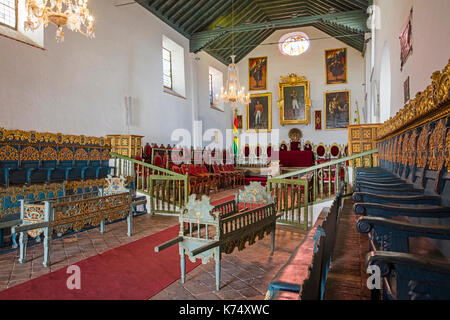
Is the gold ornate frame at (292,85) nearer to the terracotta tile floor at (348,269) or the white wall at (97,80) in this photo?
the white wall at (97,80)

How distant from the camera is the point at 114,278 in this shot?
284cm

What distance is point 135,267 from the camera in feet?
10.3

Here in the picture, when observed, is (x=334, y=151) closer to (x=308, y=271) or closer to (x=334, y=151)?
(x=334, y=151)

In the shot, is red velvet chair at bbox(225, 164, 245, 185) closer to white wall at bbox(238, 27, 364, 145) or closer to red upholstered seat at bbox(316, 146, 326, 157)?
white wall at bbox(238, 27, 364, 145)

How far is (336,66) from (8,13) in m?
13.3

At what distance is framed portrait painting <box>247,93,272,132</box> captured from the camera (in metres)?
15.5

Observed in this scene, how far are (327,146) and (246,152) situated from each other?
4092 mm

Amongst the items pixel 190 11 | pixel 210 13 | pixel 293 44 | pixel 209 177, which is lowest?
pixel 209 177

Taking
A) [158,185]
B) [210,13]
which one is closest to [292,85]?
[210,13]

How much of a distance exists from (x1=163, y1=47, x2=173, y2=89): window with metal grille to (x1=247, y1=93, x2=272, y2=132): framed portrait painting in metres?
5.57

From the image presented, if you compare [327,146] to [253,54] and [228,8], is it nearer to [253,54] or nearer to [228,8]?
[253,54]

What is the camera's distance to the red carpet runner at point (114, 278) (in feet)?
8.13
